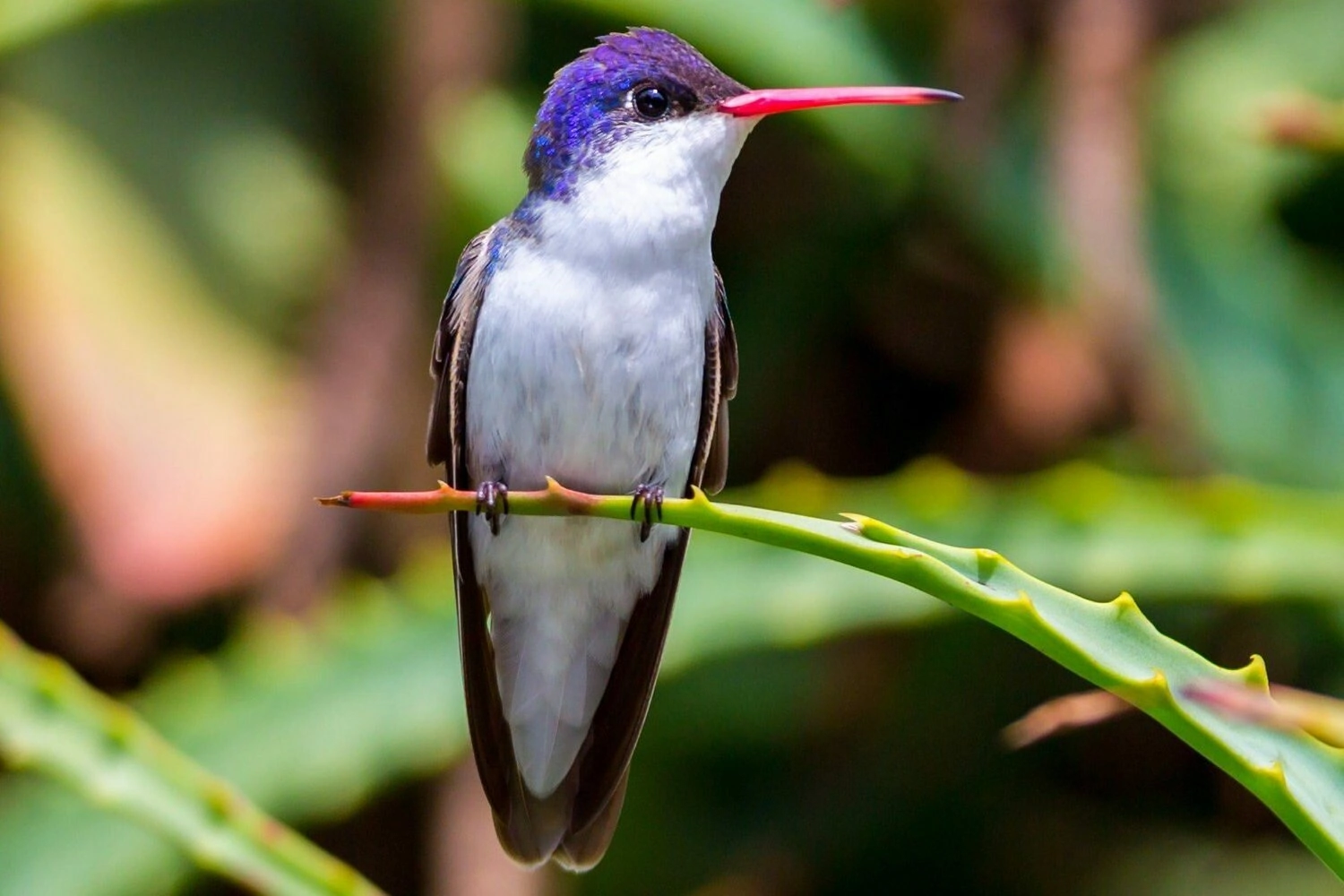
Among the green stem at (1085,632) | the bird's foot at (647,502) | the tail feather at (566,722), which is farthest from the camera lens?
the tail feather at (566,722)

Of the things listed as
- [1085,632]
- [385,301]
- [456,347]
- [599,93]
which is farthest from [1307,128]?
[385,301]

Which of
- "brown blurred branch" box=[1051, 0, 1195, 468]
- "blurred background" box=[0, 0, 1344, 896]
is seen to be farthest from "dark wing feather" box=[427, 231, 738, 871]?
"brown blurred branch" box=[1051, 0, 1195, 468]

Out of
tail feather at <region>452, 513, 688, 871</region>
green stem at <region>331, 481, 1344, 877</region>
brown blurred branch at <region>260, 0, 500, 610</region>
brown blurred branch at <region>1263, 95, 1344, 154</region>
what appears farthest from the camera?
brown blurred branch at <region>260, 0, 500, 610</region>

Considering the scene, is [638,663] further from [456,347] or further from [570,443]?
[456,347]

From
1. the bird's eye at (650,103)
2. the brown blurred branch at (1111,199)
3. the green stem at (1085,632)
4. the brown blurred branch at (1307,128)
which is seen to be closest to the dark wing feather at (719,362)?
the bird's eye at (650,103)

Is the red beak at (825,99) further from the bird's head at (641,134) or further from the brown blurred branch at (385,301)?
the brown blurred branch at (385,301)

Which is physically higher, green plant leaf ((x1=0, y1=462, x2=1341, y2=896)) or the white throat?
the white throat

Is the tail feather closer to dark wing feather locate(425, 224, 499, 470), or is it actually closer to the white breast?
the white breast

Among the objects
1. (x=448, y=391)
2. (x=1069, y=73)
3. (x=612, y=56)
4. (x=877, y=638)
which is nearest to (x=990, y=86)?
(x=1069, y=73)
